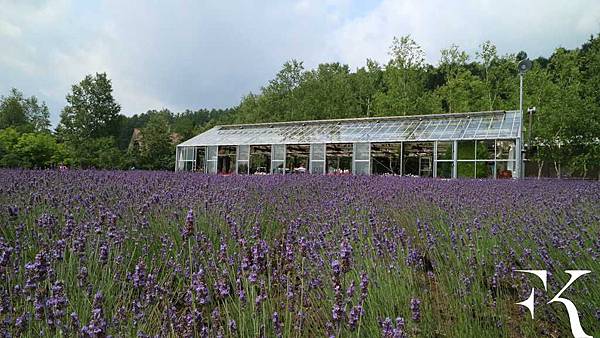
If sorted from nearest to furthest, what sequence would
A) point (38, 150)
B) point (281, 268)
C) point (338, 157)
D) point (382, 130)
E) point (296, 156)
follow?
1. point (281, 268)
2. point (38, 150)
3. point (382, 130)
4. point (296, 156)
5. point (338, 157)

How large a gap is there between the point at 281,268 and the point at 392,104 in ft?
69.4

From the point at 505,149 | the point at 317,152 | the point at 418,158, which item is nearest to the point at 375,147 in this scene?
the point at 418,158

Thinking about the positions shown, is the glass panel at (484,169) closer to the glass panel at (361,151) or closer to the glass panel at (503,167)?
the glass panel at (503,167)

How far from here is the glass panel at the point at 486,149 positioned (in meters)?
15.3

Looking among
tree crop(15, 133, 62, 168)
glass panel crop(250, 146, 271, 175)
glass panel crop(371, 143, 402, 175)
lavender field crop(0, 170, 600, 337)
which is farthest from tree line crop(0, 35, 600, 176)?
lavender field crop(0, 170, 600, 337)

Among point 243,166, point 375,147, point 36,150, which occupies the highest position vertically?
point 375,147

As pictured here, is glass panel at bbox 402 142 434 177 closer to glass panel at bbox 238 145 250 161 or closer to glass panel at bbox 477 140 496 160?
glass panel at bbox 477 140 496 160

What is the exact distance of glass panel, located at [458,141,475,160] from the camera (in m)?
15.5

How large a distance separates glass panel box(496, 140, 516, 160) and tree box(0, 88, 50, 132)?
34.9 metres

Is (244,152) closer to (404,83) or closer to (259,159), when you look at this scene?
(259,159)

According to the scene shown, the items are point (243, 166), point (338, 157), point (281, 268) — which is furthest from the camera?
point (338, 157)

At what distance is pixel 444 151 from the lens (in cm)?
1731

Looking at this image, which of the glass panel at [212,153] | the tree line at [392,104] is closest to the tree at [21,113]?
the tree line at [392,104]

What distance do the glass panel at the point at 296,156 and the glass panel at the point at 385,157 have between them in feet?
10.0
